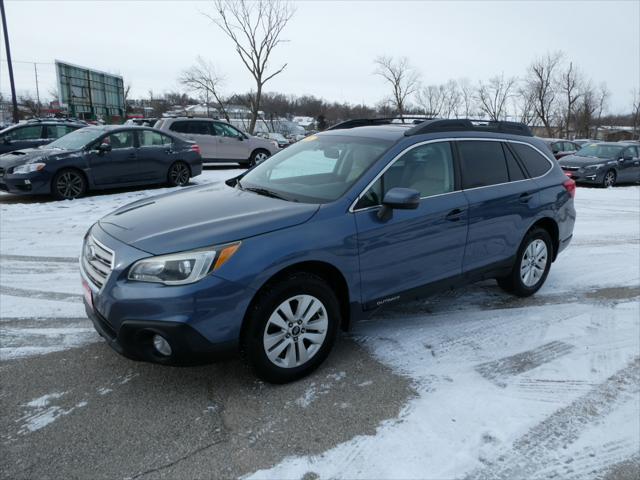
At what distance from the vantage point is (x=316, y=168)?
13.7ft

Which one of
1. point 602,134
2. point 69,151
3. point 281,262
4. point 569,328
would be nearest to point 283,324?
point 281,262

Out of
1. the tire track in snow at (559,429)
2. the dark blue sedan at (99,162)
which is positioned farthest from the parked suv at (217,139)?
the tire track in snow at (559,429)

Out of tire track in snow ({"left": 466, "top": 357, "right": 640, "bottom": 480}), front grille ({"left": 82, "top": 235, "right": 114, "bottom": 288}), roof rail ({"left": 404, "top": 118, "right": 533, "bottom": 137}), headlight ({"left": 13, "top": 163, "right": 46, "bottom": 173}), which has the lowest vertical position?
tire track in snow ({"left": 466, "top": 357, "right": 640, "bottom": 480})

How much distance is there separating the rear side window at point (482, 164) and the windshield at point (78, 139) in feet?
27.0

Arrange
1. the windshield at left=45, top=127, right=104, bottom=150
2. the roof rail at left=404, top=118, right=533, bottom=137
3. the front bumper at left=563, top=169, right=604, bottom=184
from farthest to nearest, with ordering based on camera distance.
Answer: the front bumper at left=563, top=169, right=604, bottom=184 → the windshield at left=45, top=127, right=104, bottom=150 → the roof rail at left=404, top=118, right=533, bottom=137

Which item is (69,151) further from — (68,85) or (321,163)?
(68,85)

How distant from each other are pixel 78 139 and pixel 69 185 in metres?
1.10

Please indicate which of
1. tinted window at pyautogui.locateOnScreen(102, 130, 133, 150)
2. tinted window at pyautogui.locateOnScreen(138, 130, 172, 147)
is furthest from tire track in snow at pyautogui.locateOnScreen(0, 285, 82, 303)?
tinted window at pyautogui.locateOnScreen(138, 130, 172, 147)

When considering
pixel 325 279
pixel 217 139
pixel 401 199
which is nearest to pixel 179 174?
pixel 217 139

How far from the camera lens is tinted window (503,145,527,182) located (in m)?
4.65

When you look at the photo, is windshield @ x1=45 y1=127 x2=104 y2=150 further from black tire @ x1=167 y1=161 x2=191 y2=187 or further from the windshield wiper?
the windshield wiper

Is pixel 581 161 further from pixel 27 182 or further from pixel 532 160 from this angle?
pixel 27 182

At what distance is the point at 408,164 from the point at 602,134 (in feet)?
305

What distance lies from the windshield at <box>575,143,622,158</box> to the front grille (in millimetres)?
17539
